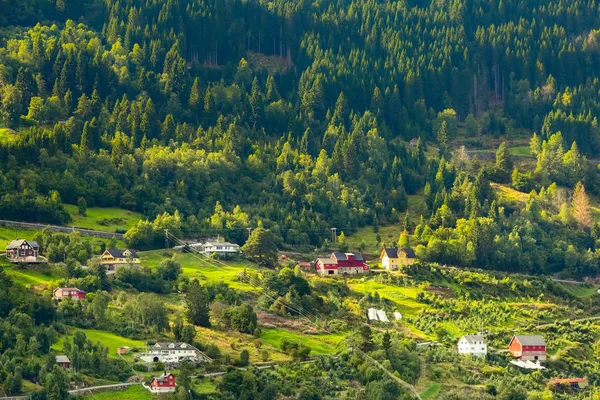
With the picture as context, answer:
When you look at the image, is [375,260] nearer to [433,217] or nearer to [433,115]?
[433,217]

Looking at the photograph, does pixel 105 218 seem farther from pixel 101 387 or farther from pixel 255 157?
pixel 101 387

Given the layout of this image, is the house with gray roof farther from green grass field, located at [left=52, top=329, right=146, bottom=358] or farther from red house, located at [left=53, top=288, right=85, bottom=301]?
green grass field, located at [left=52, top=329, right=146, bottom=358]

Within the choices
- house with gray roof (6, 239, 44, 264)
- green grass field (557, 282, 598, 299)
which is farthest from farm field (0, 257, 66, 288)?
green grass field (557, 282, 598, 299)

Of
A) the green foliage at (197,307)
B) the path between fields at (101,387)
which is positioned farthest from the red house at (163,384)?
the green foliage at (197,307)

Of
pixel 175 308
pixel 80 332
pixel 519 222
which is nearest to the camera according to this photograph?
pixel 80 332

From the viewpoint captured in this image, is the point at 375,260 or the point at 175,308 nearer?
the point at 175,308

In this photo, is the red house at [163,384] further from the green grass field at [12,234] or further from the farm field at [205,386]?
the green grass field at [12,234]

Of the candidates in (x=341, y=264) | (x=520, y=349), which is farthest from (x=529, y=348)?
(x=341, y=264)

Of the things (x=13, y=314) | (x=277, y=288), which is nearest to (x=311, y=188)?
(x=277, y=288)
